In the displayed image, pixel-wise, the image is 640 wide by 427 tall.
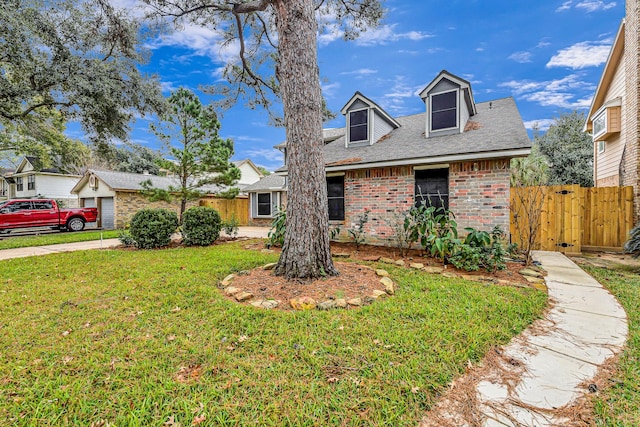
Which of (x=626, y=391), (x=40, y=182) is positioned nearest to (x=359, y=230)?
(x=626, y=391)

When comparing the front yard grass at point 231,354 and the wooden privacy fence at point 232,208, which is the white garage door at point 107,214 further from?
the front yard grass at point 231,354

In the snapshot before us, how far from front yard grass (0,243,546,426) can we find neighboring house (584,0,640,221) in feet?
25.0

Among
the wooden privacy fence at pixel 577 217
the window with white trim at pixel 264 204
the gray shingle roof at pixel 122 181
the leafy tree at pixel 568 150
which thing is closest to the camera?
the wooden privacy fence at pixel 577 217

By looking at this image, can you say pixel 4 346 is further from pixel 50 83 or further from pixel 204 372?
pixel 50 83

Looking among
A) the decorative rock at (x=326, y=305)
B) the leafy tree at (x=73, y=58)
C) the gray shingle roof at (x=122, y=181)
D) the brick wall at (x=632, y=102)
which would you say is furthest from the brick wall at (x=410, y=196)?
the gray shingle roof at (x=122, y=181)

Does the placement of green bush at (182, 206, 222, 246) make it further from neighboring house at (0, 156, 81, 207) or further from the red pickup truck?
neighboring house at (0, 156, 81, 207)

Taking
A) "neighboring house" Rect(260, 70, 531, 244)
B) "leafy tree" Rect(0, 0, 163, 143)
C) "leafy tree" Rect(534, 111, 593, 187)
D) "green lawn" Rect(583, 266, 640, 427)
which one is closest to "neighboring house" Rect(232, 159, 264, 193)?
"leafy tree" Rect(0, 0, 163, 143)

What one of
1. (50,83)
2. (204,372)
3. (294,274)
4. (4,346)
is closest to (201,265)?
(294,274)

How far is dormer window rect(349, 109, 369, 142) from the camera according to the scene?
9281mm

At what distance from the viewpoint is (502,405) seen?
188 centimetres

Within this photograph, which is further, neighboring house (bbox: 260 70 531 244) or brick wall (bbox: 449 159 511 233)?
neighboring house (bbox: 260 70 531 244)

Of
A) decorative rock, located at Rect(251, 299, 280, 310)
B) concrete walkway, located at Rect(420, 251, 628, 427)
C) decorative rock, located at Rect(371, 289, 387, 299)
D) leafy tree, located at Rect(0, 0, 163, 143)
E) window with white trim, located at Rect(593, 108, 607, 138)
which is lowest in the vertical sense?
concrete walkway, located at Rect(420, 251, 628, 427)

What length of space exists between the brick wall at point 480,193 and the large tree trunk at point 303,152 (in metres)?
4.25

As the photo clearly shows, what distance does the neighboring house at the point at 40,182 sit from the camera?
22891 millimetres
